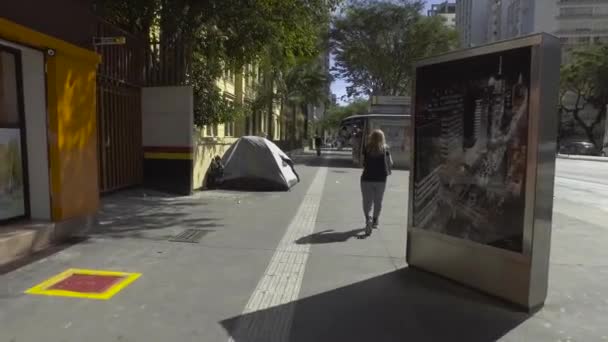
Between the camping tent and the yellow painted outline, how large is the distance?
7.38 meters

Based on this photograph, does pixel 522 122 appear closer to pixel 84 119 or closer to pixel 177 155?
pixel 84 119

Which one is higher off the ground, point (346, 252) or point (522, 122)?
→ point (522, 122)

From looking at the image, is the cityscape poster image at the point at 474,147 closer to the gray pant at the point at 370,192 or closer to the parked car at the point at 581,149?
the gray pant at the point at 370,192

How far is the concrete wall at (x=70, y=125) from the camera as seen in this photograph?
18.7ft

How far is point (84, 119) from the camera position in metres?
6.33

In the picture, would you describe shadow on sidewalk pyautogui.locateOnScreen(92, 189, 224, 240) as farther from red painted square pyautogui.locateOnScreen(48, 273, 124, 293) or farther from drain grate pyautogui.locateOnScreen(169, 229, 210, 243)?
red painted square pyautogui.locateOnScreen(48, 273, 124, 293)

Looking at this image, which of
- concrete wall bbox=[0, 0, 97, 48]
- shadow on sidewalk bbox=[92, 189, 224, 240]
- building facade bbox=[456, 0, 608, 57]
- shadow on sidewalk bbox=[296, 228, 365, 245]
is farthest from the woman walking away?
building facade bbox=[456, 0, 608, 57]

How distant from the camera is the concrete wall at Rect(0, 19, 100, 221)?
5695mm

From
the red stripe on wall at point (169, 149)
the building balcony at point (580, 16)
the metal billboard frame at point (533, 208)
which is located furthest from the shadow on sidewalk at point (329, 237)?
the building balcony at point (580, 16)

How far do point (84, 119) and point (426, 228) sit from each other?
4883mm

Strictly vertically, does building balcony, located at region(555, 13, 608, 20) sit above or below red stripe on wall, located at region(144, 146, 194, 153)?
above

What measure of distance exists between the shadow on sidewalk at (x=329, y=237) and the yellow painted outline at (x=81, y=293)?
2.43 meters

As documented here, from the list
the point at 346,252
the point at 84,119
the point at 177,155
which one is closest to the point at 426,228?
the point at 346,252

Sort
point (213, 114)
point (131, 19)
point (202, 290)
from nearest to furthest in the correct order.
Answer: point (202, 290) → point (131, 19) → point (213, 114)
